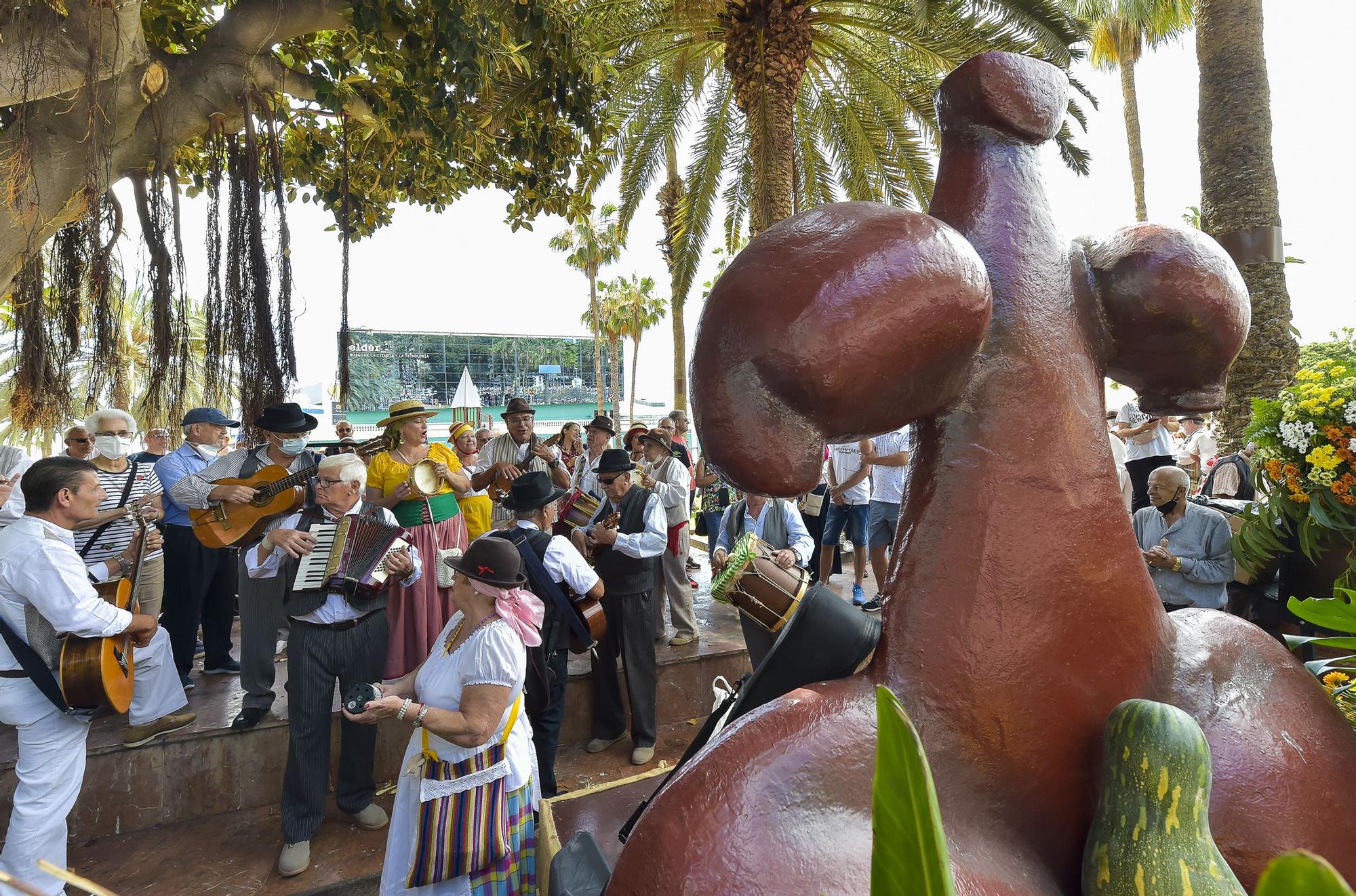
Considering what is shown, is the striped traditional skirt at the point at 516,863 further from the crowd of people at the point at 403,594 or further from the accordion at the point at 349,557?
→ the accordion at the point at 349,557

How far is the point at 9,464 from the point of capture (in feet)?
16.8

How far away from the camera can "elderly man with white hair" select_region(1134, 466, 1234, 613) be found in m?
4.03

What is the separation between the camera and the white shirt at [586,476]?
21.7ft

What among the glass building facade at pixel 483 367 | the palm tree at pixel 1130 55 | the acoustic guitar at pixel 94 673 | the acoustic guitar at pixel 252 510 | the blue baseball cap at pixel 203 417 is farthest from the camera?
the glass building facade at pixel 483 367

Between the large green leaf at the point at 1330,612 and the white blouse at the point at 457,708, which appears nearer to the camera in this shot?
the large green leaf at the point at 1330,612

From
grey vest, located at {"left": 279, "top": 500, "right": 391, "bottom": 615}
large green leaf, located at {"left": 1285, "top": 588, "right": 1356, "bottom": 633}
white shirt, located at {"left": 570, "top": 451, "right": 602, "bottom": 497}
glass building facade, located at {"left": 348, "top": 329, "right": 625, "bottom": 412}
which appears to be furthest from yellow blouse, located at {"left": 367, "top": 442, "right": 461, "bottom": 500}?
glass building facade, located at {"left": 348, "top": 329, "right": 625, "bottom": 412}

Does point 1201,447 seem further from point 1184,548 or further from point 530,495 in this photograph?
point 530,495

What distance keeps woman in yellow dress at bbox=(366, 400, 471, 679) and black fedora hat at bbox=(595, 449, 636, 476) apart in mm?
996

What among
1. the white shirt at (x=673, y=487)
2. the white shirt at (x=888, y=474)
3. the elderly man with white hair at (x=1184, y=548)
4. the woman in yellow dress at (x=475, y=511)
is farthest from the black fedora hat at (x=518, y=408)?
the elderly man with white hair at (x=1184, y=548)

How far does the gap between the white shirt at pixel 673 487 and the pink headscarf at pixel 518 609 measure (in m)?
2.69

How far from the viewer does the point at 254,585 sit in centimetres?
434

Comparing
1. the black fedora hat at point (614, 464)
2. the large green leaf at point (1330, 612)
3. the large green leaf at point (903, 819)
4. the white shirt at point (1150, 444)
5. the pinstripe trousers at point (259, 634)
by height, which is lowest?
the pinstripe trousers at point (259, 634)

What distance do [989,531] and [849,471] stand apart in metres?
6.03

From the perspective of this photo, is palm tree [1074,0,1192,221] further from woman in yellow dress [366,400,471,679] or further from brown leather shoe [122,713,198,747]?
brown leather shoe [122,713,198,747]
